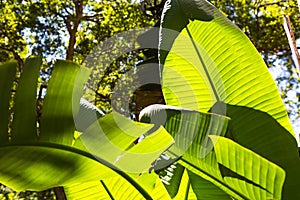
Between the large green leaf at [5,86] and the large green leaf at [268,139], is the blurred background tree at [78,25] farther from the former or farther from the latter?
the large green leaf at [5,86]

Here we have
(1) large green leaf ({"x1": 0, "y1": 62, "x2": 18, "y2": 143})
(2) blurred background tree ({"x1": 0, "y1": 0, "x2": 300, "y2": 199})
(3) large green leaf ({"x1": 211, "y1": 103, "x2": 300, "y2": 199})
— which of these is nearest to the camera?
(1) large green leaf ({"x1": 0, "y1": 62, "x2": 18, "y2": 143})

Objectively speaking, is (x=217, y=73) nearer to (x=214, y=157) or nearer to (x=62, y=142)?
(x=214, y=157)

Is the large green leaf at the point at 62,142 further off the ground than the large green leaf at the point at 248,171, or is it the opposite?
the large green leaf at the point at 62,142

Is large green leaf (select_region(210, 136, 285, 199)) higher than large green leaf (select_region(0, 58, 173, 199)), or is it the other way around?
large green leaf (select_region(0, 58, 173, 199))

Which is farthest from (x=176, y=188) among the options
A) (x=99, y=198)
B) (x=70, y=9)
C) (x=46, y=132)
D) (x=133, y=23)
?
(x=70, y=9)

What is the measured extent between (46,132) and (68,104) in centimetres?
3

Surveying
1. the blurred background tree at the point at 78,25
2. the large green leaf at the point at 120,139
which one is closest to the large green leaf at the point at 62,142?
the large green leaf at the point at 120,139

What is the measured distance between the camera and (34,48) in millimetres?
5457

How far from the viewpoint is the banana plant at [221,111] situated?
17.1 inches

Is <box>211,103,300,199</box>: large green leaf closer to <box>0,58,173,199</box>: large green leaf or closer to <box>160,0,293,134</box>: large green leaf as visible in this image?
<box>160,0,293,134</box>: large green leaf

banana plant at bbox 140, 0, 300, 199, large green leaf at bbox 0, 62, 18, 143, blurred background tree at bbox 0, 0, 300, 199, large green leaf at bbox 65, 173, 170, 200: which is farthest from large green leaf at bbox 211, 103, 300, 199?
blurred background tree at bbox 0, 0, 300, 199

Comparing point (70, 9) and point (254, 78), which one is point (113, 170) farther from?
point (70, 9)

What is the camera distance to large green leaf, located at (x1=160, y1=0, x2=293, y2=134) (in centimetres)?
52

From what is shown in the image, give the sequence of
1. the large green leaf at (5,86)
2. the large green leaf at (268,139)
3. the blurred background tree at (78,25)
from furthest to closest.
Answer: the blurred background tree at (78,25) → the large green leaf at (268,139) → the large green leaf at (5,86)
